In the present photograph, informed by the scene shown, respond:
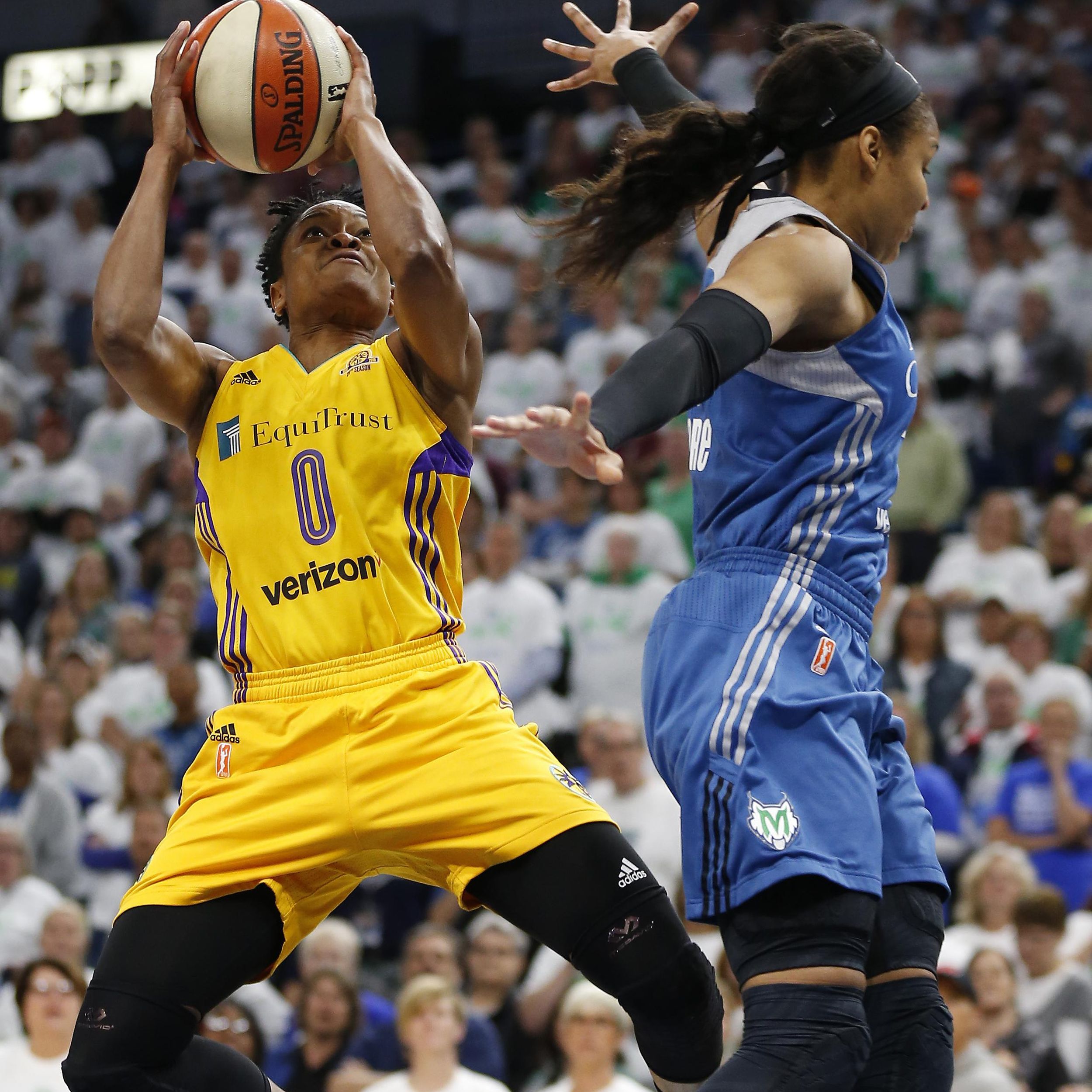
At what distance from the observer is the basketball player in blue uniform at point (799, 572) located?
2904 mm

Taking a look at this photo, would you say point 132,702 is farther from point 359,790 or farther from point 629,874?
point 629,874

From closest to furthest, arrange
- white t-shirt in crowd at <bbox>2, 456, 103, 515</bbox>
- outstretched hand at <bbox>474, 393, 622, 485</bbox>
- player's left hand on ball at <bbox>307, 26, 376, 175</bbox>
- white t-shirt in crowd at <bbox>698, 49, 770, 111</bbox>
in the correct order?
outstretched hand at <bbox>474, 393, 622, 485</bbox>, player's left hand on ball at <bbox>307, 26, 376, 175</bbox>, white t-shirt in crowd at <bbox>2, 456, 103, 515</bbox>, white t-shirt in crowd at <bbox>698, 49, 770, 111</bbox>

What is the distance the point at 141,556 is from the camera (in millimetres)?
11219

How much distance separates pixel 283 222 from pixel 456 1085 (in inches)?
142

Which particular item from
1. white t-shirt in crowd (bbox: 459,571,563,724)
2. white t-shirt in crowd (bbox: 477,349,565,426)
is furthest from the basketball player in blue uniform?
white t-shirt in crowd (bbox: 477,349,565,426)

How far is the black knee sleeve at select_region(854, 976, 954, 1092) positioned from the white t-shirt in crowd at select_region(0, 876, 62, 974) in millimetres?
5456

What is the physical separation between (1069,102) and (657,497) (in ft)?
15.8

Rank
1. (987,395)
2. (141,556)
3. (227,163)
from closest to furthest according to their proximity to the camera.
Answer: (227,163)
(987,395)
(141,556)

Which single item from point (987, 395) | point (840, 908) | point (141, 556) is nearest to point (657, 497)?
point (987, 395)

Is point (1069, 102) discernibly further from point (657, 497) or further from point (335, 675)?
point (335, 675)

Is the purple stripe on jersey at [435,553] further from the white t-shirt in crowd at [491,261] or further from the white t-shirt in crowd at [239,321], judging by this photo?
the white t-shirt in crowd at [239,321]

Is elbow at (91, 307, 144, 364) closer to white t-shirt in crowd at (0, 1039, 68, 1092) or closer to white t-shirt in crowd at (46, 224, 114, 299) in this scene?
white t-shirt in crowd at (0, 1039, 68, 1092)

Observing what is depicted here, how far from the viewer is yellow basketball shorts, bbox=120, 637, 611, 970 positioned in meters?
3.29

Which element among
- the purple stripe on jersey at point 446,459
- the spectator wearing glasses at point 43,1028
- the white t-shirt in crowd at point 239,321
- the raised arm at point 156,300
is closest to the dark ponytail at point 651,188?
the purple stripe on jersey at point 446,459
